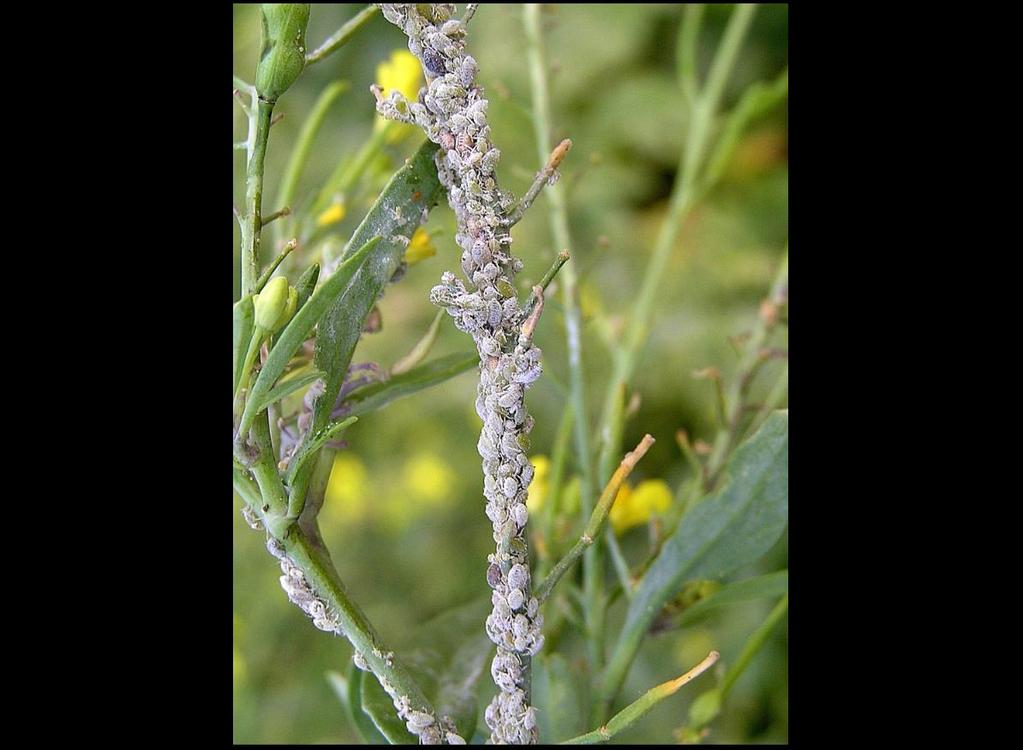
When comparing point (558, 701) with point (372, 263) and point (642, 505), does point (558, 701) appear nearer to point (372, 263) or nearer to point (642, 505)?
point (642, 505)

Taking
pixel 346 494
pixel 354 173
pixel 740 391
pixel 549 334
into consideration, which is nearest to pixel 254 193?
pixel 354 173

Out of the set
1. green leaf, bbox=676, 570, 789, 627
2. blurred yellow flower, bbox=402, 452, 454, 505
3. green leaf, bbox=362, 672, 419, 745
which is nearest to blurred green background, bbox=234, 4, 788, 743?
blurred yellow flower, bbox=402, 452, 454, 505

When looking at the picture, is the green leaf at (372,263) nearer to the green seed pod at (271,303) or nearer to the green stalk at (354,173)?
the green seed pod at (271,303)

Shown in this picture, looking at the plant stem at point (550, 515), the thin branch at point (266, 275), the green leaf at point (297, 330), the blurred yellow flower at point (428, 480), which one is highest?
the thin branch at point (266, 275)

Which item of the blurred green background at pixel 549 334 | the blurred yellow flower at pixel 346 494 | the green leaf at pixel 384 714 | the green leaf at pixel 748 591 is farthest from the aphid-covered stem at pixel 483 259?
the blurred yellow flower at pixel 346 494

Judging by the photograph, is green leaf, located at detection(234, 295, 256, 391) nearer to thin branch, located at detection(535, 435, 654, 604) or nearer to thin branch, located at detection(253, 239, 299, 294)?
thin branch, located at detection(253, 239, 299, 294)

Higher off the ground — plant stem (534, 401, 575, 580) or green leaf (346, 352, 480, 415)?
green leaf (346, 352, 480, 415)
